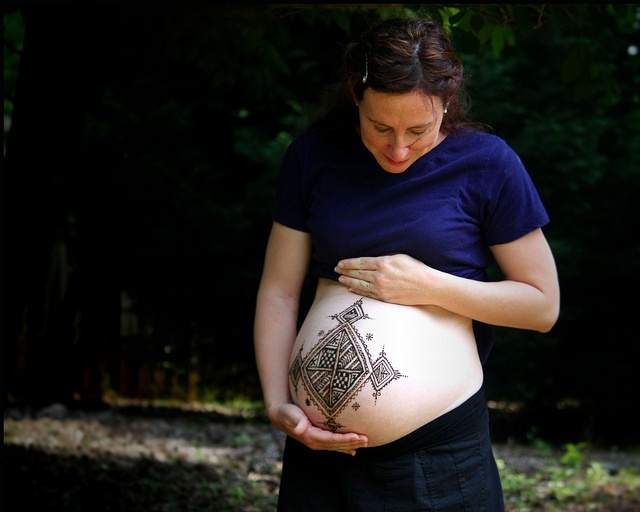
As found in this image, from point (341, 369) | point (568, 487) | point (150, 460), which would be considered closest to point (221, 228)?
point (150, 460)

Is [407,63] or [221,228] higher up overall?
[407,63]

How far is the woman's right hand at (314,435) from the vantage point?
170 cm

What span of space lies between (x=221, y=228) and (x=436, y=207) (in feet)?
16.9

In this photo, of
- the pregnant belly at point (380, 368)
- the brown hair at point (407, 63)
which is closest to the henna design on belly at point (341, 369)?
the pregnant belly at point (380, 368)

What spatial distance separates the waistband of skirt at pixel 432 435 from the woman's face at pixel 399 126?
22.8 inches

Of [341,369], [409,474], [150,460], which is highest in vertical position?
[341,369]

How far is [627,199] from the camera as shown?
772 centimetres

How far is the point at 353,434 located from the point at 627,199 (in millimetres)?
6801

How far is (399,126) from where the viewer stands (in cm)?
172

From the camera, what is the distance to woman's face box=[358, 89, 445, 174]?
1.70m

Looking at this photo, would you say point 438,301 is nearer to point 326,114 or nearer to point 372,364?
point 372,364

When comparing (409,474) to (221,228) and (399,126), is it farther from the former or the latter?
(221,228)

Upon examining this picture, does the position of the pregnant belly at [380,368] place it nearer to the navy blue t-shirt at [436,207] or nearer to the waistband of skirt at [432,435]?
the waistband of skirt at [432,435]

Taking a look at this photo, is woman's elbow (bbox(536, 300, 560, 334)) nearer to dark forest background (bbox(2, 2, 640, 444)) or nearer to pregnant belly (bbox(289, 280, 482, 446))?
pregnant belly (bbox(289, 280, 482, 446))
